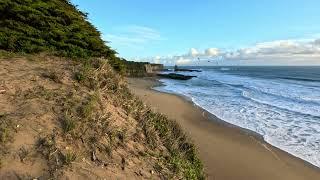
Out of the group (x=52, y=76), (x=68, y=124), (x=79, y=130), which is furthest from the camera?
(x=52, y=76)

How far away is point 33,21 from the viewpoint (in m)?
11.6

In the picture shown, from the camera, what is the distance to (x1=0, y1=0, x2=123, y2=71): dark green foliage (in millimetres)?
10594

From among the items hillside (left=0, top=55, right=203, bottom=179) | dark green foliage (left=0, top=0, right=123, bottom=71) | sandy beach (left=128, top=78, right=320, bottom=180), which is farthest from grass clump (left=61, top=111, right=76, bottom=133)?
sandy beach (left=128, top=78, right=320, bottom=180)

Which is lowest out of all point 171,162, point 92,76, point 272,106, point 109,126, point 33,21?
point 272,106

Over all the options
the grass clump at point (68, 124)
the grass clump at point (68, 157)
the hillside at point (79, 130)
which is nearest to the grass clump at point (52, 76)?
the hillside at point (79, 130)

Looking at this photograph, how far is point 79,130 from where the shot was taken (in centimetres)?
671

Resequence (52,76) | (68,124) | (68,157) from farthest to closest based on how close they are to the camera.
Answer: (52,76) → (68,124) → (68,157)

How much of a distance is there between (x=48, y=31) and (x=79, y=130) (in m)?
5.54

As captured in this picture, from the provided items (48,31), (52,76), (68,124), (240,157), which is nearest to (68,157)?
(68,124)

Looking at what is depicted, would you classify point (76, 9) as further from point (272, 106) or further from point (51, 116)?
point (272, 106)

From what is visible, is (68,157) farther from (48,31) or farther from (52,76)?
(48,31)

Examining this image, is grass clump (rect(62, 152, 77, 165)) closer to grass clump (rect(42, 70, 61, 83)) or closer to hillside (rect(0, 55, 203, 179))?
hillside (rect(0, 55, 203, 179))

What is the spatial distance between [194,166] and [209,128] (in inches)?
329

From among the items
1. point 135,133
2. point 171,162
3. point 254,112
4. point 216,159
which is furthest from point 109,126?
point 254,112
